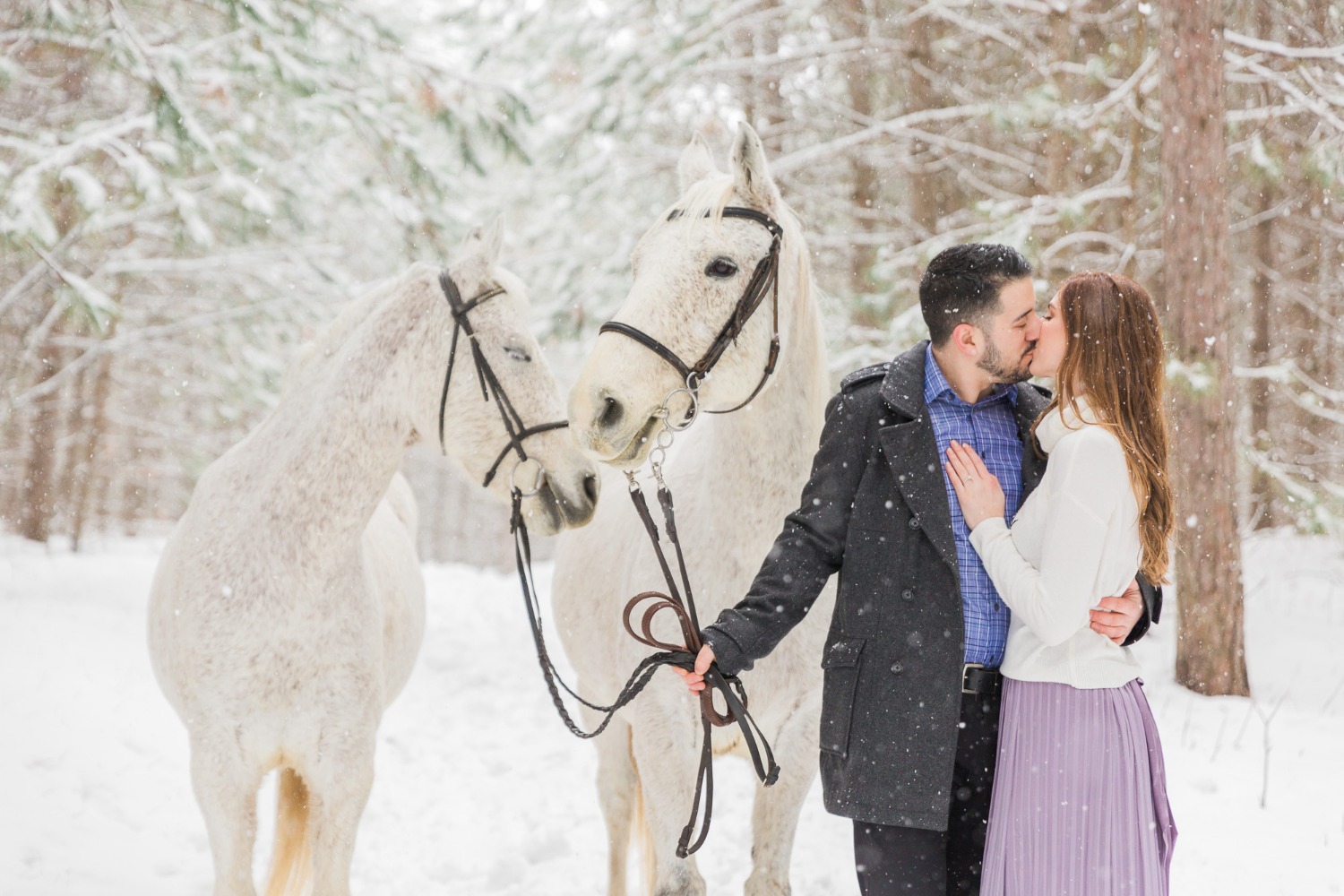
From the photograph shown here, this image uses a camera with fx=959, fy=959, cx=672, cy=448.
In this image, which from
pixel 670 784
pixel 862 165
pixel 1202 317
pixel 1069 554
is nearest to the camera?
pixel 1069 554

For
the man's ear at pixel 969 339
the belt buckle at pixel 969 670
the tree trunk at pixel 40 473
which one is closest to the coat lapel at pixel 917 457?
the man's ear at pixel 969 339

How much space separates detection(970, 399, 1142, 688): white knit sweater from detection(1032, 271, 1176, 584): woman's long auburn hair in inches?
1.6

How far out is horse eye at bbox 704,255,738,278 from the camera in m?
2.56

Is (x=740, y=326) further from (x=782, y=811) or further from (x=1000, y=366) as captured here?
(x=782, y=811)

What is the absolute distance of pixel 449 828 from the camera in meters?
5.21

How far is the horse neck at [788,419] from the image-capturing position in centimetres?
284

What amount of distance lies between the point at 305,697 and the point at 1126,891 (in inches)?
89.2

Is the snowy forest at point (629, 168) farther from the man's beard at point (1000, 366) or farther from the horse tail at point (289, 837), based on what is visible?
the man's beard at point (1000, 366)

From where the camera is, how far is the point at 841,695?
2191mm

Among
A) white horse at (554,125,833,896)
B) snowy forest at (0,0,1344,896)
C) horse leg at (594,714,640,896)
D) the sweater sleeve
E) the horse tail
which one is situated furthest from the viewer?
snowy forest at (0,0,1344,896)

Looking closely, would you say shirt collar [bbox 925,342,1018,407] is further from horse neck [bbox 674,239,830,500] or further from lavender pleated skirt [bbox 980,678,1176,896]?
lavender pleated skirt [bbox 980,678,1176,896]

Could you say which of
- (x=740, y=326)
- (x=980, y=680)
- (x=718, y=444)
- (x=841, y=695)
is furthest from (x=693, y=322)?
(x=980, y=680)

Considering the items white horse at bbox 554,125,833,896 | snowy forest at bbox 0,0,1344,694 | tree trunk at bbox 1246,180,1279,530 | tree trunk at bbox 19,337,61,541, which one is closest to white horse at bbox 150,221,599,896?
white horse at bbox 554,125,833,896

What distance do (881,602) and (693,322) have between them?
34.0 inches
